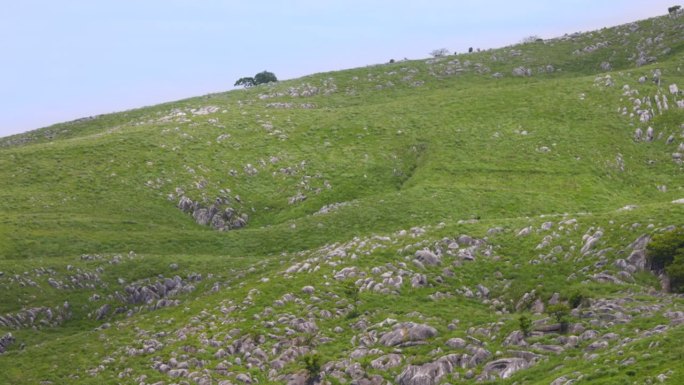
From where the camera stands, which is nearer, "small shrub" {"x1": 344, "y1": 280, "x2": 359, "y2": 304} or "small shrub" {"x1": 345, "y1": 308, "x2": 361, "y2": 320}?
"small shrub" {"x1": 345, "y1": 308, "x2": 361, "y2": 320}

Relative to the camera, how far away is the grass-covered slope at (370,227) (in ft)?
185

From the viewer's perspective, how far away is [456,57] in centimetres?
16262

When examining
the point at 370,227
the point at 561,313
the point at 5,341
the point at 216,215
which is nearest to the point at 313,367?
the point at 561,313

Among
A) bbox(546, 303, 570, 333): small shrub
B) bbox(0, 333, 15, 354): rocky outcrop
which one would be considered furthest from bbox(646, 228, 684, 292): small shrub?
bbox(0, 333, 15, 354): rocky outcrop

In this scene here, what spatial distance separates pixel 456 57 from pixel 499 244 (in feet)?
322

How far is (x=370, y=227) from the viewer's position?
3499 inches

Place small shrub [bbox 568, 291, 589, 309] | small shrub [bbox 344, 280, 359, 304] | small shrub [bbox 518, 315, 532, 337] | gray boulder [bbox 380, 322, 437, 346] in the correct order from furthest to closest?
small shrub [bbox 344, 280, 359, 304]
gray boulder [bbox 380, 322, 437, 346]
small shrub [bbox 568, 291, 589, 309]
small shrub [bbox 518, 315, 532, 337]

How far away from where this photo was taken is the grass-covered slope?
56.3 metres

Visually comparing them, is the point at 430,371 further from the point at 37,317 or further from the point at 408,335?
the point at 37,317

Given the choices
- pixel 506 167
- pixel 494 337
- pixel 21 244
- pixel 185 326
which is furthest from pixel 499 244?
pixel 21 244

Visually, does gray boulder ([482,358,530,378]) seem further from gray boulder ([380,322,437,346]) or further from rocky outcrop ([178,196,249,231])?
rocky outcrop ([178,196,249,231])

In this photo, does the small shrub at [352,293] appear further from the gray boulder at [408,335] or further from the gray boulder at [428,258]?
the gray boulder at [428,258]

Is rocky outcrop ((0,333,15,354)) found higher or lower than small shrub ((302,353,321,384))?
higher

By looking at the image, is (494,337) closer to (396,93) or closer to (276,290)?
(276,290)
